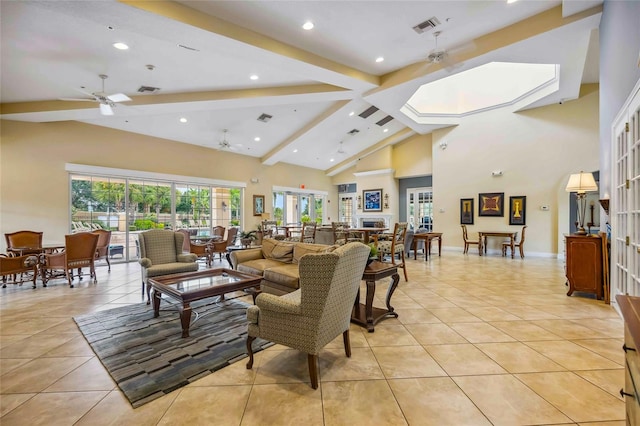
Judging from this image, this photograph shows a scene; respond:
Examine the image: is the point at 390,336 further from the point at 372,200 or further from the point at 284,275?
the point at 372,200

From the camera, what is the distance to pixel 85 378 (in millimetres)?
2137

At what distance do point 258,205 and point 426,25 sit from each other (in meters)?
7.76

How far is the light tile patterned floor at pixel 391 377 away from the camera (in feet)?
5.66

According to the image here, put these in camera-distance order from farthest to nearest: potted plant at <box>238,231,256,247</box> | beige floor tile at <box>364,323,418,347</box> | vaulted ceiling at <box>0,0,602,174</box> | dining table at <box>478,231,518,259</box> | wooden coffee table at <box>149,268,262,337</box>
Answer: potted plant at <box>238,231,256,247</box>, dining table at <box>478,231,518,259</box>, vaulted ceiling at <box>0,0,602,174</box>, wooden coffee table at <box>149,268,262,337</box>, beige floor tile at <box>364,323,418,347</box>

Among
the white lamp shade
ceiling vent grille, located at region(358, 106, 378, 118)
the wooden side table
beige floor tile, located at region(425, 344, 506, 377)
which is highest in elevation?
ceiling vent grille, located at region(358, 106, 378, 118)

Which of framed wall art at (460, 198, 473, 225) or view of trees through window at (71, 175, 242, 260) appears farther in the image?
framed wall art at (460, 198, 473, 225)

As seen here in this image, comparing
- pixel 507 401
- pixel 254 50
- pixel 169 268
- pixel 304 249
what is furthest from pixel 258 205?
pixel 507 401

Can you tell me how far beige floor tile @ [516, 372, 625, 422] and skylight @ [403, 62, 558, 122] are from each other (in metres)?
7.46

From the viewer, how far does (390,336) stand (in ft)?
9.23

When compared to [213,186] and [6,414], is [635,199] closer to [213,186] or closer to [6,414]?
[6,414]

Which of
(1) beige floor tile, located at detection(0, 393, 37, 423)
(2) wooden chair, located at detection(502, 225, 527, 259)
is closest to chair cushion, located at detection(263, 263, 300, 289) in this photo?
(1) beige floor tile, located at detection(0, 393, 37, 423)

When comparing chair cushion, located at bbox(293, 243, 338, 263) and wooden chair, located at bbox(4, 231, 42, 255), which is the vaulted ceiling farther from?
chair cushion, located at bbox(293, 243, 338, 263)

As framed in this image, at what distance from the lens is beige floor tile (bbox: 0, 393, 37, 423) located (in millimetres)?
1791

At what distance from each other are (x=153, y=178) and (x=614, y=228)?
9289 millimetres
